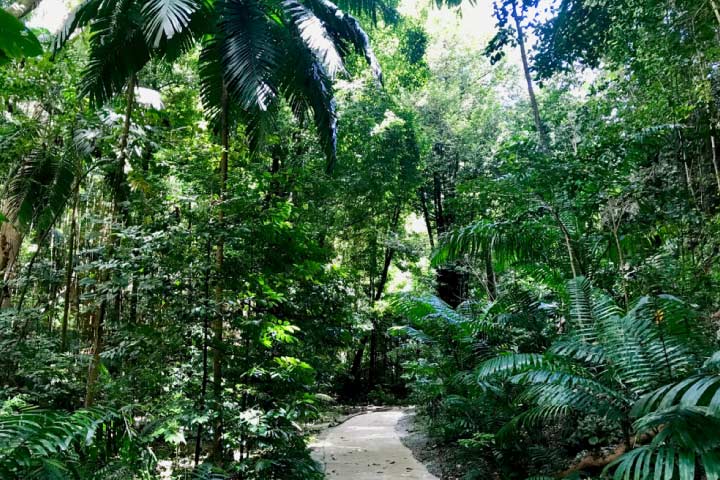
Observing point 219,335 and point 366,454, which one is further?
point 366,454

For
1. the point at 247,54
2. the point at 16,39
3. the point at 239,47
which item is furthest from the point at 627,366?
the point at 239,47

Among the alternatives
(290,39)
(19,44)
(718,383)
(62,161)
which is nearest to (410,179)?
(290,39)

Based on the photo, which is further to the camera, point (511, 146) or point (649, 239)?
point (649, 239)

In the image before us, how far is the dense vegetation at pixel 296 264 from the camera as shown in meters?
3.20

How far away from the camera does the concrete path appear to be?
224 inches

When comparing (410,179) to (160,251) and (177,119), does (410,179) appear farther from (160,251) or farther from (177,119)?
(160,251)

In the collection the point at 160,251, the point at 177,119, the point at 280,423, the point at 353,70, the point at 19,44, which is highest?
the point at 353,70

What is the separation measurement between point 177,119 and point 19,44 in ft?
18.8

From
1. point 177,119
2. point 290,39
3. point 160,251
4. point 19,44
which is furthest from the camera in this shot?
point 177,119

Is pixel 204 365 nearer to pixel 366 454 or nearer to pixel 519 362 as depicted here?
pixel 519 362

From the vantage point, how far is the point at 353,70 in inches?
361

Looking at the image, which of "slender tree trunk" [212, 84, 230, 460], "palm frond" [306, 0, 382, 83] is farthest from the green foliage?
"palm frond" [306, 0, 382, 83]

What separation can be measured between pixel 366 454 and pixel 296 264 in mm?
3993

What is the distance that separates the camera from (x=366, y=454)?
693 centimetres
